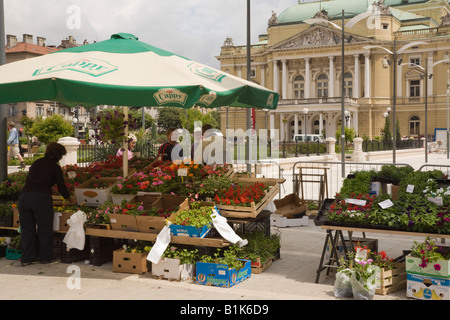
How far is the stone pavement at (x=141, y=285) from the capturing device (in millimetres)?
6277

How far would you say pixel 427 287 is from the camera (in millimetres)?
6086

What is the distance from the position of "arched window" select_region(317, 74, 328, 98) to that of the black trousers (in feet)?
243

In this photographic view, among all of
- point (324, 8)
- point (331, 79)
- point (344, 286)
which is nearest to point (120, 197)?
point (344, 286)

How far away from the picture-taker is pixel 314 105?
72062 mm

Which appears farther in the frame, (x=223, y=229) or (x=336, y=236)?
(x=223, y=229)

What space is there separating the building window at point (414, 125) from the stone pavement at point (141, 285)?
70320mm

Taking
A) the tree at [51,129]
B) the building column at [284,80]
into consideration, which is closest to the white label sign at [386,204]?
the tree at [51,129]

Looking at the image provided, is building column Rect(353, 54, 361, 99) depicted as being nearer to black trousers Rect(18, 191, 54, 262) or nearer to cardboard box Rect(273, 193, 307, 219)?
cardboard box Rect(273, 193, 307, 219)

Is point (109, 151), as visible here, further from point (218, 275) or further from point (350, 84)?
point (350, 84)

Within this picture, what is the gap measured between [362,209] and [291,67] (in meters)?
75.2

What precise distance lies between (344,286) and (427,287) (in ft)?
3.10

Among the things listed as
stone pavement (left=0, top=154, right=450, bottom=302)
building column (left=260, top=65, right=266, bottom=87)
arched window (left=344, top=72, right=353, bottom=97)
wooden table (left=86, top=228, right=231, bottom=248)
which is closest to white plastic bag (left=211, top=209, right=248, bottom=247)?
wooden table (left=86, top=228, right=231, bottom=248)

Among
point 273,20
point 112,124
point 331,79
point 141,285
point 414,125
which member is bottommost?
point 141,285

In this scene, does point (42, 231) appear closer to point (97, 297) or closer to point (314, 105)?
point (97, 297)
